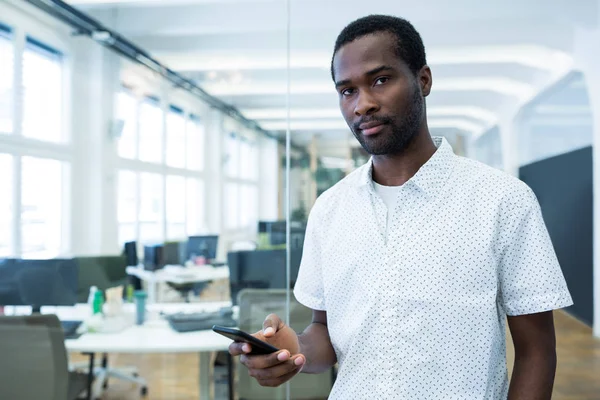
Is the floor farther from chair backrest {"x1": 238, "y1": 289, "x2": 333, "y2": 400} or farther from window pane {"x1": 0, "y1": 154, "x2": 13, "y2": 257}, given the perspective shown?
window pane {"x1": 0, "y1": 154, "x2": 13, "y2": 257}

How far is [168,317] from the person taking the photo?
9.33 feet

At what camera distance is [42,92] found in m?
2.48

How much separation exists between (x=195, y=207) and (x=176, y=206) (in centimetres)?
9

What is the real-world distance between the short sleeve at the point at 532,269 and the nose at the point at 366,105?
1.20 feet

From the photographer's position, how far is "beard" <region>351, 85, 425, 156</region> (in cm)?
114

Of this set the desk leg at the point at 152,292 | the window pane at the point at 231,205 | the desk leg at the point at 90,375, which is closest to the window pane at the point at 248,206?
the window pane at the point at 231,205

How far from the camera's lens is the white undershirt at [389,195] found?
1.23 m

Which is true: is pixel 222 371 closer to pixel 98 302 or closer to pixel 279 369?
pixel 98 302

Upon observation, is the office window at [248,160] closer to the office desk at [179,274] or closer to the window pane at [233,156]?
the window pane at [233,156]

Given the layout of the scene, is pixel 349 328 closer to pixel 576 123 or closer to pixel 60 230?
pixel 576 123

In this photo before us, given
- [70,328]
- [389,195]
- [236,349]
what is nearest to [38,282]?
[70,328]

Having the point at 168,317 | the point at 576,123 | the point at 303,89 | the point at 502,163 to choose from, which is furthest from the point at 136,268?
the point at 576,123

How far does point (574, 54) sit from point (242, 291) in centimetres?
183

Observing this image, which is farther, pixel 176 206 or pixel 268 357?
pixel 176 206
